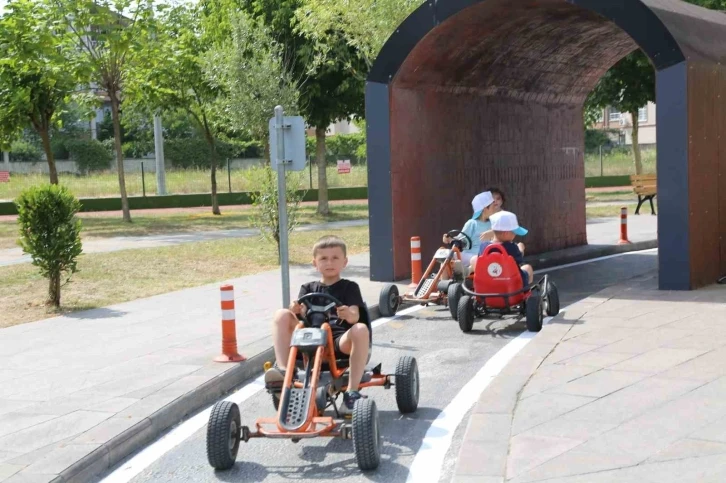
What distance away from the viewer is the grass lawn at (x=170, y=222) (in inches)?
974

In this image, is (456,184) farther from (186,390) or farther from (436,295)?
(186,390)

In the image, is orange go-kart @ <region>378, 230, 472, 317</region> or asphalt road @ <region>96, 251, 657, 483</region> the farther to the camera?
orange go-kart @ <region>378, 230, 472, 317</region>

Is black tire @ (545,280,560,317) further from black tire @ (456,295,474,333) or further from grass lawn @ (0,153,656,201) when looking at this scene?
grass lawn @ (0,153,656,201)

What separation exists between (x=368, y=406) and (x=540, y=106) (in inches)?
530

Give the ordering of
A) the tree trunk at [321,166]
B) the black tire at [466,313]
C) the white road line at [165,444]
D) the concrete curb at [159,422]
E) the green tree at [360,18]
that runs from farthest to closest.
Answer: the tree trunk at [321,166] < the green tree at [360,18] < the black tire at [466,313] < the white road line at [165,444] < the concrete curb at [159,422]

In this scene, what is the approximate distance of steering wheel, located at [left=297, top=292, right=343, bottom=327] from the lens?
21.2ft

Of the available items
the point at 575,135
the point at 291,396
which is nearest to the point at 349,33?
the point at 575,135

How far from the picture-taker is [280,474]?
5.75 meters

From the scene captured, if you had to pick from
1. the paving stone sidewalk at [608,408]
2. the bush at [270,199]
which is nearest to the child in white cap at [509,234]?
the paving stone sidewalk at [608,408]

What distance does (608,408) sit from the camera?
6.34 meters

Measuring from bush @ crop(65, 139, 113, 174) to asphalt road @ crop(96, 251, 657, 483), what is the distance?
43.8 meters

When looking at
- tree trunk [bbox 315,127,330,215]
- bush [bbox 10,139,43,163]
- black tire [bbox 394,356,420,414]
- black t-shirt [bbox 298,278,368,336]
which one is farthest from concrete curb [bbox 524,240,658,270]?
bush [bbox 10,139,43,163]

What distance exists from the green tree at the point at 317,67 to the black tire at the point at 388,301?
13.9 metres

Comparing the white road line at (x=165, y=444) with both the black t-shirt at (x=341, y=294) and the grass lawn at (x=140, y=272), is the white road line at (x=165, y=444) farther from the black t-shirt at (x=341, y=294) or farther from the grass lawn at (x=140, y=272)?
the grass lawn at (x=140, y=272)
